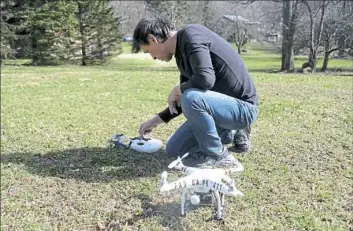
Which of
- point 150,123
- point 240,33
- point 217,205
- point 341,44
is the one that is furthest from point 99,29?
point 240,33

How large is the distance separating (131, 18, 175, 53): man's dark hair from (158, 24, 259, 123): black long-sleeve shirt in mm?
77

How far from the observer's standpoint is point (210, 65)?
6.89 feet

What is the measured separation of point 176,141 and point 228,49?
724 millimetres

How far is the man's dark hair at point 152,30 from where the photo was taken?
7.10 feet

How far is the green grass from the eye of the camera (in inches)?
83.4

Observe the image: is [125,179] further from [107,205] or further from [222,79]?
[222,79]

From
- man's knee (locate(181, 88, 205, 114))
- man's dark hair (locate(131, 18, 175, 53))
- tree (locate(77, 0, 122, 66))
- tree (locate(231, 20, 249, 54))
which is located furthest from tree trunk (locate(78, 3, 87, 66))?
tree (locate(231, 20, 249, 54))

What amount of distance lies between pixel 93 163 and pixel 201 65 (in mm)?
A: 1200

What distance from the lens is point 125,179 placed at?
2.55m

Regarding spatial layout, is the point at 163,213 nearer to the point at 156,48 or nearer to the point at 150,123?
the point at 150,123

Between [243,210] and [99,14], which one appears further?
[99,14]

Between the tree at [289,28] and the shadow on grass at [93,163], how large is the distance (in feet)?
40.7

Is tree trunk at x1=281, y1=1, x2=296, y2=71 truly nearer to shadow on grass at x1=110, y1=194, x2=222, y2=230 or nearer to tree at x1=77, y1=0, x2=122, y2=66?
tree at x1=77, y1=0, x2=122, y2=66

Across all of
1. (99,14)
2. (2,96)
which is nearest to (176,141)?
(2,96)
